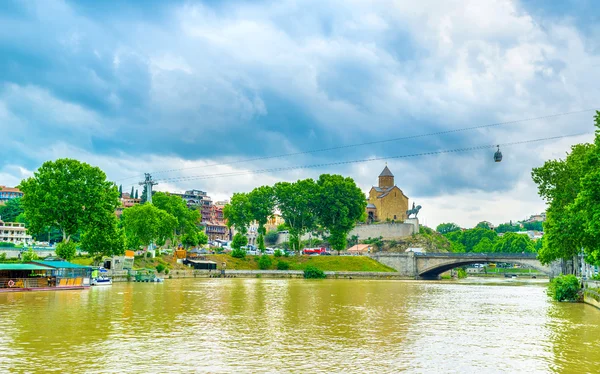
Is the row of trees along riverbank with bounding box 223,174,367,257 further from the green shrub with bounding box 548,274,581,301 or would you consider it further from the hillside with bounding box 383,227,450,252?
the green shrub with bounding box 548,274,581,301

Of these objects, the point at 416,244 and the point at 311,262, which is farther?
the point at 416,244

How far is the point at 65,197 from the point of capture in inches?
2552

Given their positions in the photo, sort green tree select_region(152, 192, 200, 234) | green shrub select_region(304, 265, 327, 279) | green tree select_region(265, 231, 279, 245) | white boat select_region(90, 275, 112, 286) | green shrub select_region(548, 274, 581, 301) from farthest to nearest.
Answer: green tree select_region(265, 231, 279, 245)
green tree select_region(152, 192, 200, 234)
green shrub select_region(304, 265, 327, 279)
white boat select_region(90, 275, 112, 286)
green shrub select_region(548, 274, 581, 301)

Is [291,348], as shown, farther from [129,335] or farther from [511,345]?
[511,345]

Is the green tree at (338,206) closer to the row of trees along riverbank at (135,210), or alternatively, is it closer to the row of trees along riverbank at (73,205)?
the row of trees along riverbank at (135,210)

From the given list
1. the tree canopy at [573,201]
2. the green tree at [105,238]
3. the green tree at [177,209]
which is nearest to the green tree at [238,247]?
the green tree at [177,209]

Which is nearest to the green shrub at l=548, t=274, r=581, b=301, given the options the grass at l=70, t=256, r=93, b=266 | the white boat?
the white boat

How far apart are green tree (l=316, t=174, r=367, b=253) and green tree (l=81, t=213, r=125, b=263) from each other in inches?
1768

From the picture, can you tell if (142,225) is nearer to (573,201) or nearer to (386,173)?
(573,201)

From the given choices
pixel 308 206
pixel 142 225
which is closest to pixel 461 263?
pixel 308 206

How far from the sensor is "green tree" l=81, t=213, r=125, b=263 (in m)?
67.8

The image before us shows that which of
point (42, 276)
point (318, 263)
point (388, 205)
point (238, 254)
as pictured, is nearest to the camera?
point (42, 276)

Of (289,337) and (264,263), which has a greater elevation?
(264,263)

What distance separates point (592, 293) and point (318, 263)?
198ft
